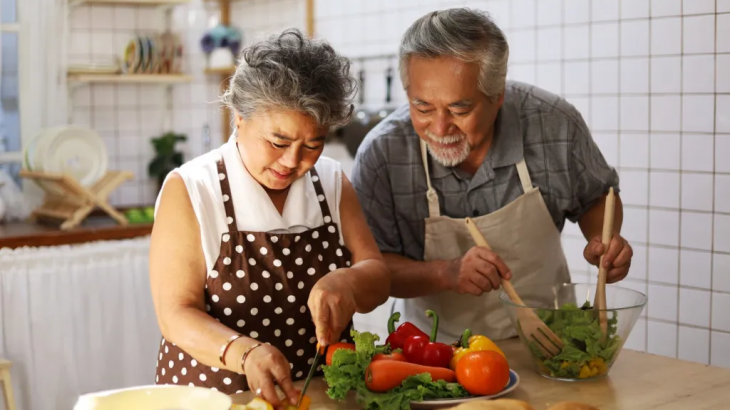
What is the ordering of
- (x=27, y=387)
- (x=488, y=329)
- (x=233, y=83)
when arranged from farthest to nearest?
(x=27, y=387)
(x=488, y=329)
(x=233, y=83)

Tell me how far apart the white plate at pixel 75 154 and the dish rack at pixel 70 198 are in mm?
50

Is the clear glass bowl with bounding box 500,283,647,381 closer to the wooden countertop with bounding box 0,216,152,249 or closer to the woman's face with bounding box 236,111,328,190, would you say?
the woman's face with bounding box 236,111,328,190

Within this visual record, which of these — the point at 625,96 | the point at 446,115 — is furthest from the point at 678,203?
the point at 446,115

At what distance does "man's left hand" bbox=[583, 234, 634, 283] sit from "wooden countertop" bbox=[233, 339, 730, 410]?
19 cm

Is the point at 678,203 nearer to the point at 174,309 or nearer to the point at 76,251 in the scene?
the point at 174,309

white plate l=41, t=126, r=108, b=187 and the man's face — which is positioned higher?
the man's face

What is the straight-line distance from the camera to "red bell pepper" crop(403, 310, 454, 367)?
4.98 ft

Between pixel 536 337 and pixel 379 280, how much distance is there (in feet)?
1.13

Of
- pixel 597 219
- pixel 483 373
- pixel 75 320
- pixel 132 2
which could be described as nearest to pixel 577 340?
pixel 483 373

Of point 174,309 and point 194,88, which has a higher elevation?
point 194,88

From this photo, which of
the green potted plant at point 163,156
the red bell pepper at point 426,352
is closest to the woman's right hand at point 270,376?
the red bell pepper at point 426,352

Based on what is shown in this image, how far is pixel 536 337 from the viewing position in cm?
161

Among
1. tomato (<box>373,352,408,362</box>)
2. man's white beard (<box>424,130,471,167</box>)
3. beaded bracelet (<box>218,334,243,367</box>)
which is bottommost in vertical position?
tomato (<box>373,352,408,362</box>)

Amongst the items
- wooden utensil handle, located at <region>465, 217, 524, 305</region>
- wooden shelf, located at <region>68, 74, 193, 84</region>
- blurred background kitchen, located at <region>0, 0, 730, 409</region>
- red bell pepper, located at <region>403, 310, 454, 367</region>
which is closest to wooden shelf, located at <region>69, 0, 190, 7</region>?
blurred background kitchen, located at <region>0, 0, 730, 409</region>
